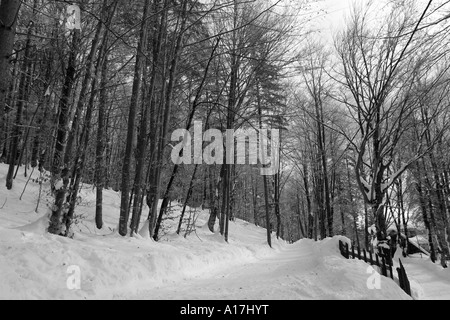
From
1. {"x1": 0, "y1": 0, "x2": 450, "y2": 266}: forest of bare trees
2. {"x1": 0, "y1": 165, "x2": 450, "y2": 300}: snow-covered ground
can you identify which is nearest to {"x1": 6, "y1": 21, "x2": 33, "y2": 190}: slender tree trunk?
{"x1": 0, "y1": 0, "x2": 450, "y2": 266}: forest of bare trees

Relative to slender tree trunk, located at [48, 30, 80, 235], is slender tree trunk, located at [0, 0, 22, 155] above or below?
above

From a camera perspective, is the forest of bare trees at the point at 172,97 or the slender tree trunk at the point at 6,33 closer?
the slender tree trunk at the point at 6,33

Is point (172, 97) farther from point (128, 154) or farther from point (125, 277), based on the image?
point (125, 277)

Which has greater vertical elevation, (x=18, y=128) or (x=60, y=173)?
(x=18, y=128)

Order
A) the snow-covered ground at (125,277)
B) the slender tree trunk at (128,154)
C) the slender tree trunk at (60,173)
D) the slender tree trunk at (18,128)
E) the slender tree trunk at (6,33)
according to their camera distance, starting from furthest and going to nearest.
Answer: the slender tree trunk at (18,128)
the slender tree trunk at (128,154)
the slender tree trunk at (60,173)
the snow-covered ground at (125,277)
the slender tree trunk at (6,33)

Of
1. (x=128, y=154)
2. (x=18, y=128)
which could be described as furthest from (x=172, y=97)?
(x=18, y=128)

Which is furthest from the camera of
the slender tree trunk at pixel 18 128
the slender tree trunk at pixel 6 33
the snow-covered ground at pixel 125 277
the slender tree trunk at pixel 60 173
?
the slender tree trunk at pixel 18 128

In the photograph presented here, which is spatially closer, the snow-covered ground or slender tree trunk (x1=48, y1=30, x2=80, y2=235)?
the snow-covered ground

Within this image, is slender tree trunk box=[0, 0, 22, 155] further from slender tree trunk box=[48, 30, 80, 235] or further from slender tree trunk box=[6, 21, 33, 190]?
slender tree trunk box=[6, 21, 33, 190]

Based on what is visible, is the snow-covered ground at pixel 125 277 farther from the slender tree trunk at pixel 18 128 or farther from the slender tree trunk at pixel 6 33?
the slender tree trunk at pixel 18 128

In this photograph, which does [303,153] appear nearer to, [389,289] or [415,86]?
[415,86]

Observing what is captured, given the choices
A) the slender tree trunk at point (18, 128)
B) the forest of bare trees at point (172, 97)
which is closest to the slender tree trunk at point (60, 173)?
the forest of bare trees at point (172, 97)

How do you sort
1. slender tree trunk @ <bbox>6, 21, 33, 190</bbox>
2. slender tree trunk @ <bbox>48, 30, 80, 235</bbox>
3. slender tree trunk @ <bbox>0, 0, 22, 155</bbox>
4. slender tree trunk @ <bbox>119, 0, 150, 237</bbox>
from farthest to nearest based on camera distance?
slender tree trunk @ <bbox>6, 21, 33, 190</bbox> → slender tree trunk @ <bbox>119, 0, 150, 237</bbox> → slender tree trunk @ <bbox>48, 30, 80, 235</bbox> → slender tree trunk @ <bbox>0, 0, 22, 155</bbox>

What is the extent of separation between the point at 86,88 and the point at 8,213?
16.1 ft
